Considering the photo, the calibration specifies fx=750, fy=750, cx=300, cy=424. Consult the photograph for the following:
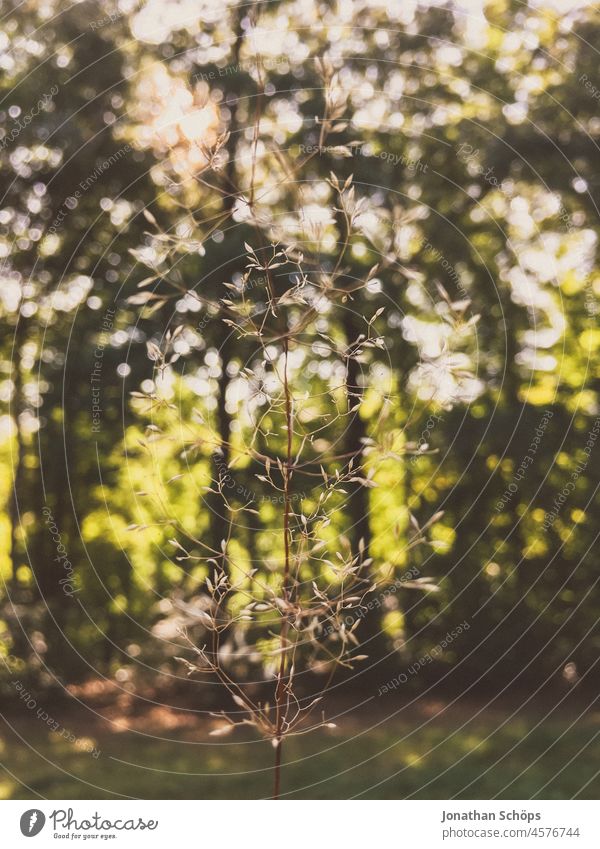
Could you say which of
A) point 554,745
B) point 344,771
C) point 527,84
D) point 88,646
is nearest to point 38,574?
point 88,646

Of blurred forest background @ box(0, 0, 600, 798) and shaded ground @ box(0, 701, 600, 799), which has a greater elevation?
blurred forest background @ box(0, 0, 600, 798)

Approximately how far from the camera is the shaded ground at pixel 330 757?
18.4ft

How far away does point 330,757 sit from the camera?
→ 615 centimetres

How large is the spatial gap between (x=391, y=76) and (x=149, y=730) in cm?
615
